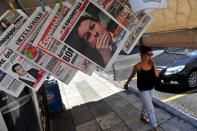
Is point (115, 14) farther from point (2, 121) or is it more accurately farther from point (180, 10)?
point (2, 121)

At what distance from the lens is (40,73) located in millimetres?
1525

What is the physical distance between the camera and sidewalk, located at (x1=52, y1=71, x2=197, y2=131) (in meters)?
5.17

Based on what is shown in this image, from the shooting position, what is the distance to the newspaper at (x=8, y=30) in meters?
1.43

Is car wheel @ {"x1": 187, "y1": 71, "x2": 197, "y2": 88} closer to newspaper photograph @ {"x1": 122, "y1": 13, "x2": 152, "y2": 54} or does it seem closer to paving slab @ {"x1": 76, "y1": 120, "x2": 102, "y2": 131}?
paving slab @ {"x1": 76, "y1": 120, "x2": 102, "y2": 131}

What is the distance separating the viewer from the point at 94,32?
4.91ft

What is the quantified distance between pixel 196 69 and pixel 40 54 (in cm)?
677

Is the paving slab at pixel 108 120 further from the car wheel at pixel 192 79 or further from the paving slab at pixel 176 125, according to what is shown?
the car wheel at pixel 192 79

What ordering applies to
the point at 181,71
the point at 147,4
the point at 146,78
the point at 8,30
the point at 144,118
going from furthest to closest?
the point at 181,71, the point at 144,118, the point at 146,78, the point at 8,30, the point at 147,4

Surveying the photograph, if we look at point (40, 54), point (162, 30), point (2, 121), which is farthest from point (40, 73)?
point (2, 121)

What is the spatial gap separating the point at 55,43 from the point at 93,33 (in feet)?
0.87

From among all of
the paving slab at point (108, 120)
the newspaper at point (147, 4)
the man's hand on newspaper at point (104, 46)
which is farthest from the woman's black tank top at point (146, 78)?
the newspaper at point (147, 4)

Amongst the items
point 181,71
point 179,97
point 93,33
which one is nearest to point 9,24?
point 93,33

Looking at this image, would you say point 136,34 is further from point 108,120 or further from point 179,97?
point 179,97

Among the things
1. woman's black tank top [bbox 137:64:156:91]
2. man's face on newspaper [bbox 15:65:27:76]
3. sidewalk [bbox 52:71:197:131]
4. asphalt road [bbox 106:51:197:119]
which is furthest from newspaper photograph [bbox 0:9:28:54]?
asphalt road [bbox 106:51:197:119]
